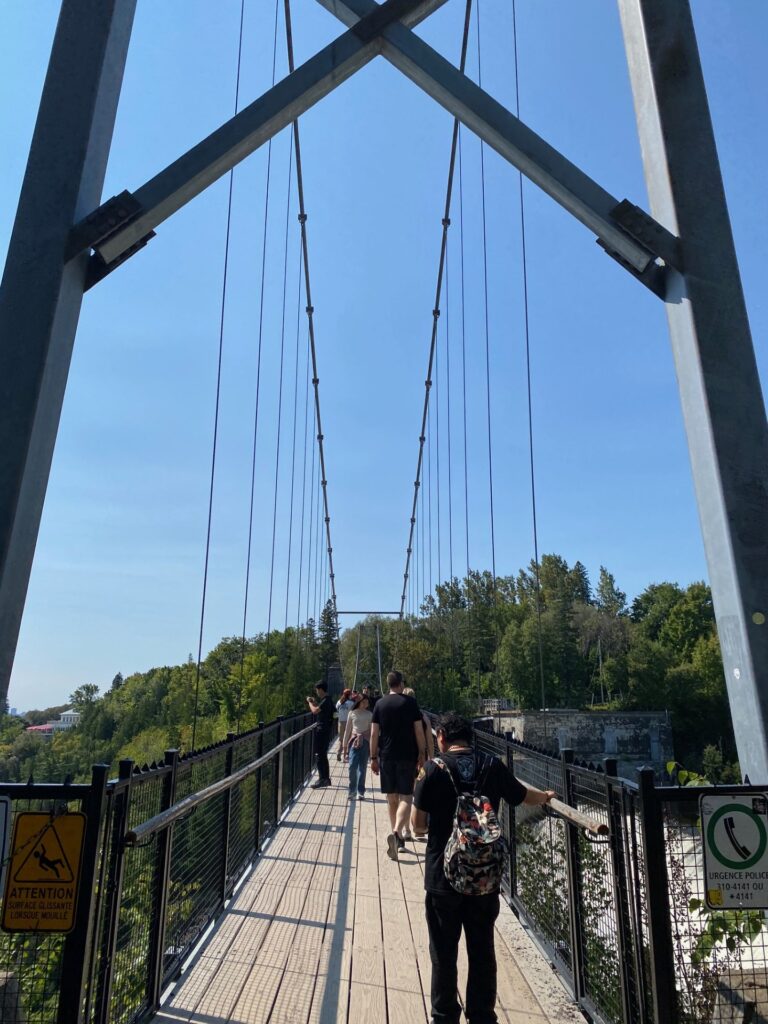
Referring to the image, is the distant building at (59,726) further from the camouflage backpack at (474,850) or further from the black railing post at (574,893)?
the camouflage backpack at (474,850)

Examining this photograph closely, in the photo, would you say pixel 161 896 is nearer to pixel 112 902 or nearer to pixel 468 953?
pixel 112 902

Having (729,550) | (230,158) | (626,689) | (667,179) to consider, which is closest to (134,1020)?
(729,550)

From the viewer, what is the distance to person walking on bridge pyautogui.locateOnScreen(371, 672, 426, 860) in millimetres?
4969

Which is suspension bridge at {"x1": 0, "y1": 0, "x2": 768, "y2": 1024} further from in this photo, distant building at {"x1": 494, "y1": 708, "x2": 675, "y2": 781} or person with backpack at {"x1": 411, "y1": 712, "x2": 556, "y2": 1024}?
distant building at {"x1": 494, "y1": 708, "x2": 675, "y2": 781}

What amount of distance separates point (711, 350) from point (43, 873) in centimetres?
294

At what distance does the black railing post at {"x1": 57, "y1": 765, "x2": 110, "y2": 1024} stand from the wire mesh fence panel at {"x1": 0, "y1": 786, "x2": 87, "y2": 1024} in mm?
47

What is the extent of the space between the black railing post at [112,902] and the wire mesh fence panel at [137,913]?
0.07 meters

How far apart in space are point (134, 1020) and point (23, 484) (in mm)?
1920

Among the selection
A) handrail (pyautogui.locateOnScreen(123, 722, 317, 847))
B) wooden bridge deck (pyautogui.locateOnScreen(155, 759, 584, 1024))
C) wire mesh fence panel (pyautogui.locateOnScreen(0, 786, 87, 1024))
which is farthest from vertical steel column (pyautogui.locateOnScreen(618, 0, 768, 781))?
wire mesh fence panel (pyautogui.locateOnScreen(0, 786, 87, 1024))

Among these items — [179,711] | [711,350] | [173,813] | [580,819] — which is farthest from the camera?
[179,711]

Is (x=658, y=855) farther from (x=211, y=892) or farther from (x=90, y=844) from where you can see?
(x=211, y=892)

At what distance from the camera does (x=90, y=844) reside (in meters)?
2.05

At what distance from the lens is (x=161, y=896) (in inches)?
112

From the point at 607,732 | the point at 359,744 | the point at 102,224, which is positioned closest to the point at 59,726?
the point at 607,732
